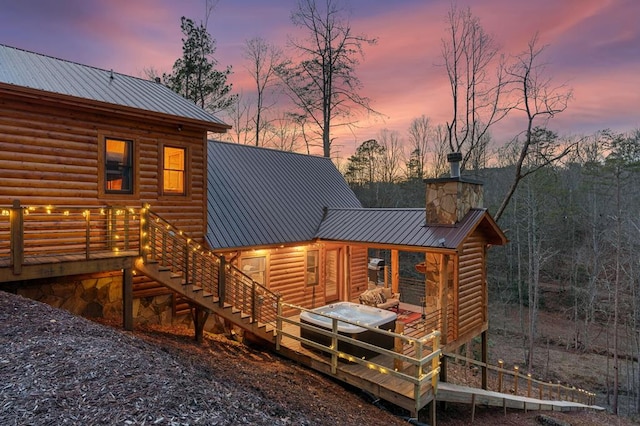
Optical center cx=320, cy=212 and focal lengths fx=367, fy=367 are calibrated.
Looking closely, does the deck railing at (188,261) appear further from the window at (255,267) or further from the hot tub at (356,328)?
the window at (255,267)

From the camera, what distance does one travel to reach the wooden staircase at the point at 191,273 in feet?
25.0

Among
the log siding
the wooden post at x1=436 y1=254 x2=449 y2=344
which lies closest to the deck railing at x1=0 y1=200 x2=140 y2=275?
the log siding

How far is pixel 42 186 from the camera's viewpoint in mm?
7336

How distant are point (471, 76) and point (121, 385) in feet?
67.0

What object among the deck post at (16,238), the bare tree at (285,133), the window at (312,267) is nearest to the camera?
the deck post at (16,238)

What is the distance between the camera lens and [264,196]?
12945 mm

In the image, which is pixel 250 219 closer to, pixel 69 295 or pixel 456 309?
pixel 69 295

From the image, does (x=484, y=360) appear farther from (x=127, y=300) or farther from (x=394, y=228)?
(x=127, y=300)

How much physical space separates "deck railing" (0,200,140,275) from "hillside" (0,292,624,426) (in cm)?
122

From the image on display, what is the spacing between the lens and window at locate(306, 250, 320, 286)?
13.1m

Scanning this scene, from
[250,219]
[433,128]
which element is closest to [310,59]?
[433,128]

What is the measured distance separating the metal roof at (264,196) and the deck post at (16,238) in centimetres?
428

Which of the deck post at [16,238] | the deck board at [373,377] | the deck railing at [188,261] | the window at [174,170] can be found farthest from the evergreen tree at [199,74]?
the deck board at [373,377]

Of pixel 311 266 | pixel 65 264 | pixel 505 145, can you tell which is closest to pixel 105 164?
pixel 65 264
